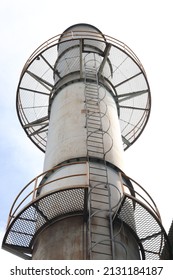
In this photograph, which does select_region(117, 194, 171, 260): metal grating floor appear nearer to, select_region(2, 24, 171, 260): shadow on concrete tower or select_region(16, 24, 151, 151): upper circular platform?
select_region(2, 24, 171, 260): shadow on concrete tower

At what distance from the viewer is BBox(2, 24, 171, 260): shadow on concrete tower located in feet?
31.8

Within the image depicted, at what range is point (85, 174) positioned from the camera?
10.1 meters

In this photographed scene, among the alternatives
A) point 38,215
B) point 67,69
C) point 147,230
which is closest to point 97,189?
point 38,215

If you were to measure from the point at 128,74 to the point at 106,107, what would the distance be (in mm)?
4430

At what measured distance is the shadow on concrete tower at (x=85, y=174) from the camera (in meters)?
9.70

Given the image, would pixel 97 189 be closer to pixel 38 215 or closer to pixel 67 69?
pixel 38 215

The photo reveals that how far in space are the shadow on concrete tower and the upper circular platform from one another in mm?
53

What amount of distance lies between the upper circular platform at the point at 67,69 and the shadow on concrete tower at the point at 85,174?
5 centimetres

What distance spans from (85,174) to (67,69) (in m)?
7.25

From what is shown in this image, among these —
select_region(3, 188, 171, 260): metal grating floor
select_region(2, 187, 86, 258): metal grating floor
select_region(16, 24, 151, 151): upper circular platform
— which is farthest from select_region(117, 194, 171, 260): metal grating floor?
select_region(16, 24, 151, 151): upper circular platform

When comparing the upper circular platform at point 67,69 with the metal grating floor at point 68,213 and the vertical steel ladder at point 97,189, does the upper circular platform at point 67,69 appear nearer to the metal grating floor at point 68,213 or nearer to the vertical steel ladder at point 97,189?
the vertical steel ladder at point 97,189

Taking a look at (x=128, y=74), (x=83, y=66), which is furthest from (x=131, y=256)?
(x=128, y=74)

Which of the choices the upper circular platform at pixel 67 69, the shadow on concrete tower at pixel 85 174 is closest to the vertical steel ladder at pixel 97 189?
the shadow on concrete tower at pixel 85 174

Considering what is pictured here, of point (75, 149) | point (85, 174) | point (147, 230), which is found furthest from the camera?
point (75, 149)
